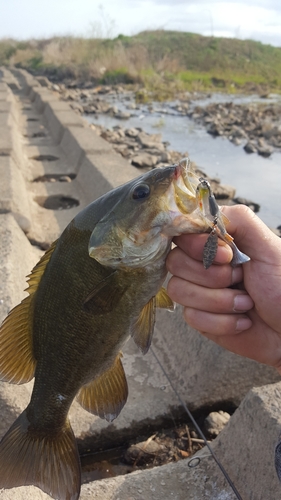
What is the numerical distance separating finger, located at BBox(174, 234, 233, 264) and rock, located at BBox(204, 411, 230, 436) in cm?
157

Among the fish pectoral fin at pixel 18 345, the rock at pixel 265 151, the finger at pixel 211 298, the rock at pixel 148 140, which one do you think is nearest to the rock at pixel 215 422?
the finger at pixel 211 298

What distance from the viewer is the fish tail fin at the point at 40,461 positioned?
79.0 inches

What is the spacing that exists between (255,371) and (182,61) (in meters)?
52.3

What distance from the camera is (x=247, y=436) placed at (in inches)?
96.9

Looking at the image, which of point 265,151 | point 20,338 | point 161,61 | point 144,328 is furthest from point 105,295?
point 161,61

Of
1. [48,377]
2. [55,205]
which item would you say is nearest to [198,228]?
[48,377]

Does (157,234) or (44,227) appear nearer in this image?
(157,234)

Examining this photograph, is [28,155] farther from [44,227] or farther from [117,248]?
[117,248]

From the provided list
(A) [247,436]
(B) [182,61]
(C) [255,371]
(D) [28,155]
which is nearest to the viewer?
(A) [247,436]

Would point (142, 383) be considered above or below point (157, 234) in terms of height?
below

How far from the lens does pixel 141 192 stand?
1.83 meters

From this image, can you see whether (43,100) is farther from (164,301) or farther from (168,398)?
(164,301)

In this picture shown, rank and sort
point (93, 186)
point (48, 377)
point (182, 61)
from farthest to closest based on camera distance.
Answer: point (182, 61), point (93, 186), point (48, 377)

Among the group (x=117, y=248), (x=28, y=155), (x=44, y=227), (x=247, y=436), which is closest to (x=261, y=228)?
(x=117, y=248)
